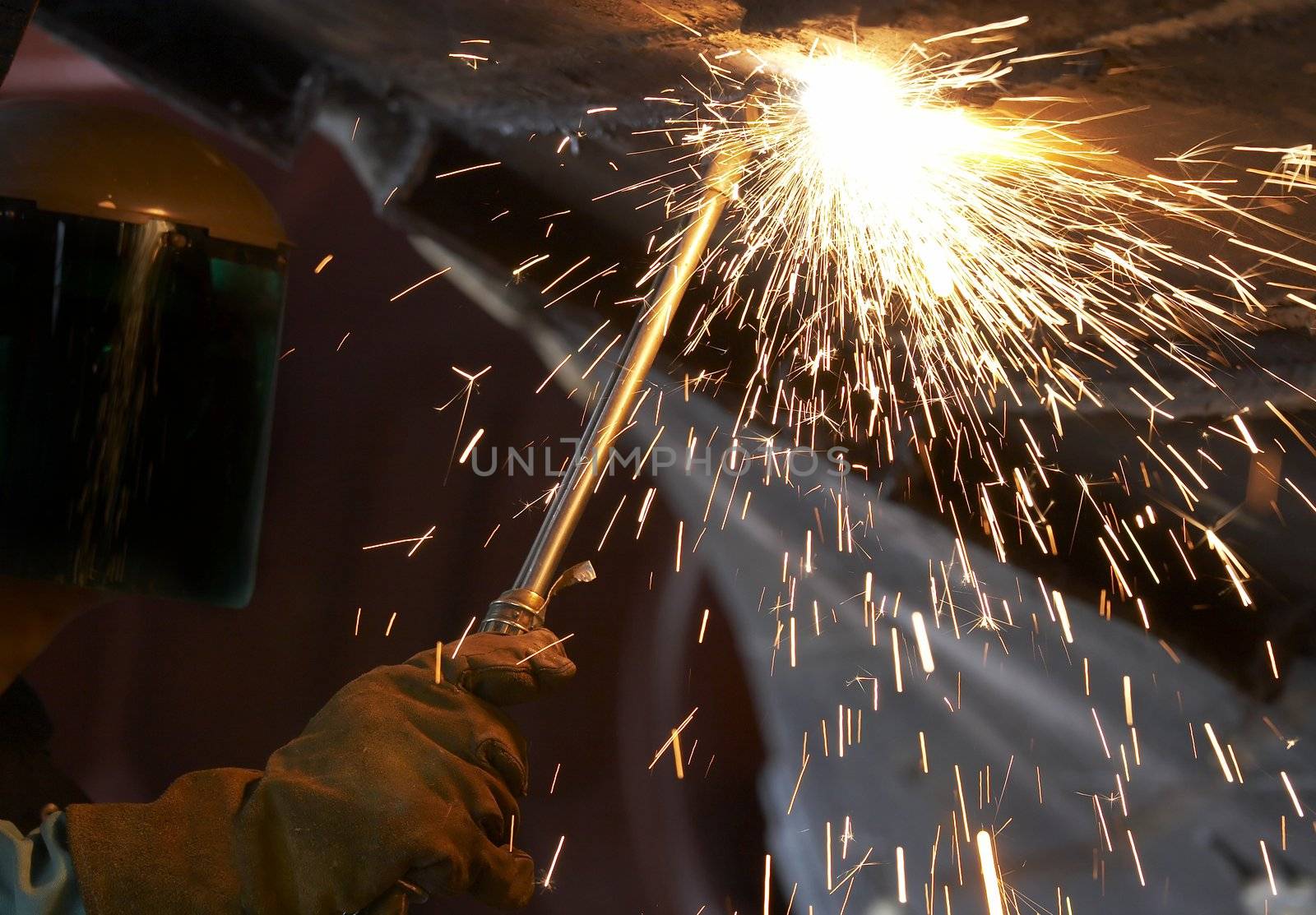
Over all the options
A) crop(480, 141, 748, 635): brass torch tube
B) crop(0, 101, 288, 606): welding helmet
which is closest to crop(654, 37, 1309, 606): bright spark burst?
crop(480, 141, 748, 635): brass torch tube

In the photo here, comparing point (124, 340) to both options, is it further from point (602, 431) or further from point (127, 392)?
point (602, 431)

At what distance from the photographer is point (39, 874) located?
→ 100 cm

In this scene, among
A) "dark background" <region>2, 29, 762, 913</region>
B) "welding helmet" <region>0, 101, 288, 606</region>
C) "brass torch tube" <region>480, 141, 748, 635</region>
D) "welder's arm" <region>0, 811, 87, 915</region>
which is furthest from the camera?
"dark background" <region>2, 29, 762, 913</region>

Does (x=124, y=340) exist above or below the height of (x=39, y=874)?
above

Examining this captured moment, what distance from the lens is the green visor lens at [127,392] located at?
5.01 ft

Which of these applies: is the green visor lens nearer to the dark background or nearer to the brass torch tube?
the dark background

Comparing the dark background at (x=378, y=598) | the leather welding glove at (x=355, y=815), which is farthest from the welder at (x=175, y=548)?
the dark background at (x=378, y=598)

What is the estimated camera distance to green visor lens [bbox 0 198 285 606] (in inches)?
60.1

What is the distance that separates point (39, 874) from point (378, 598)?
104 centimetres

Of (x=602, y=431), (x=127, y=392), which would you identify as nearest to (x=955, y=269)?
(x=602, y=431)

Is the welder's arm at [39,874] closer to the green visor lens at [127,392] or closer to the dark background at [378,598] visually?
the green visor lens at [127,392]

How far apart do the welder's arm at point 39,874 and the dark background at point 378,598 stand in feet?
3.12

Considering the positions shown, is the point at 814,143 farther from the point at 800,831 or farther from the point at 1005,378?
the point at 800,831

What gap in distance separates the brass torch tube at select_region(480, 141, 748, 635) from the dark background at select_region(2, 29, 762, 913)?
2.80ft
